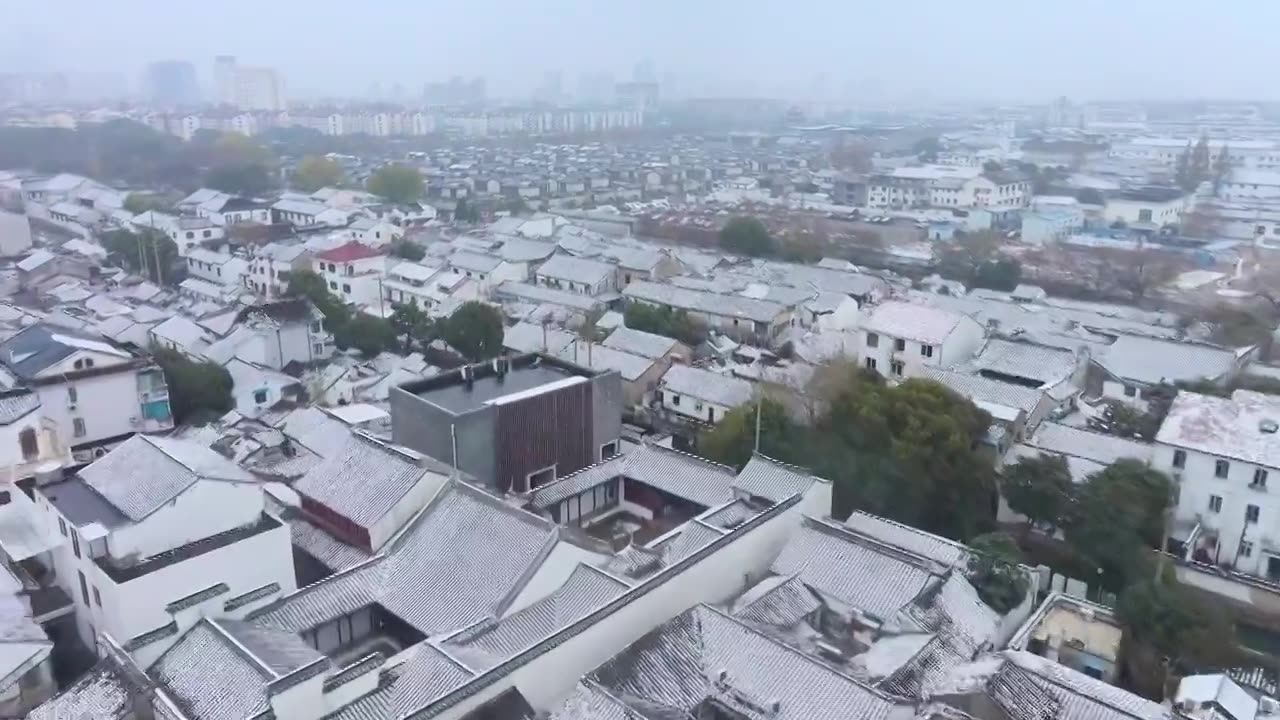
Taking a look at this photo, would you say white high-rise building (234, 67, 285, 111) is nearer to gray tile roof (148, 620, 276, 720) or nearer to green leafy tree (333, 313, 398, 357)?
green leafy tree (333, 313, 398, 357)

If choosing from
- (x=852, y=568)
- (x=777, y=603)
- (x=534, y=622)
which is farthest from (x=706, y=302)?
(x=534, y=622)

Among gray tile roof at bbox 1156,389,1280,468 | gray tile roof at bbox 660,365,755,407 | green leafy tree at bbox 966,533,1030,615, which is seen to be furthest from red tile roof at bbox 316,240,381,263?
gray tile roof at bbox 1156,389,1280,468

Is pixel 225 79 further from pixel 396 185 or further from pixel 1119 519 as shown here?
pixel 1119 519

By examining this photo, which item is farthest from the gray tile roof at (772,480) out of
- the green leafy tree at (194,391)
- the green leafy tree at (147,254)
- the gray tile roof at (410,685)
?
the green leafy tree at (147,254)

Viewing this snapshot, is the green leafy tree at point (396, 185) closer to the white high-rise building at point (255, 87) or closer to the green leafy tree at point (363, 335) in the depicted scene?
the green leafy tree at point (363, 335)

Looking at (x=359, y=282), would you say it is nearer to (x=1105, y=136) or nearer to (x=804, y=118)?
Answer: (x=1105, y=136)

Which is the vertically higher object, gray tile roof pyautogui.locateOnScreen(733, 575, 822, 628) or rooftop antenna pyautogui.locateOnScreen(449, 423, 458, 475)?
rooftop antenna pyautogui.locateOnScreen(449, 423, 458, 475)
